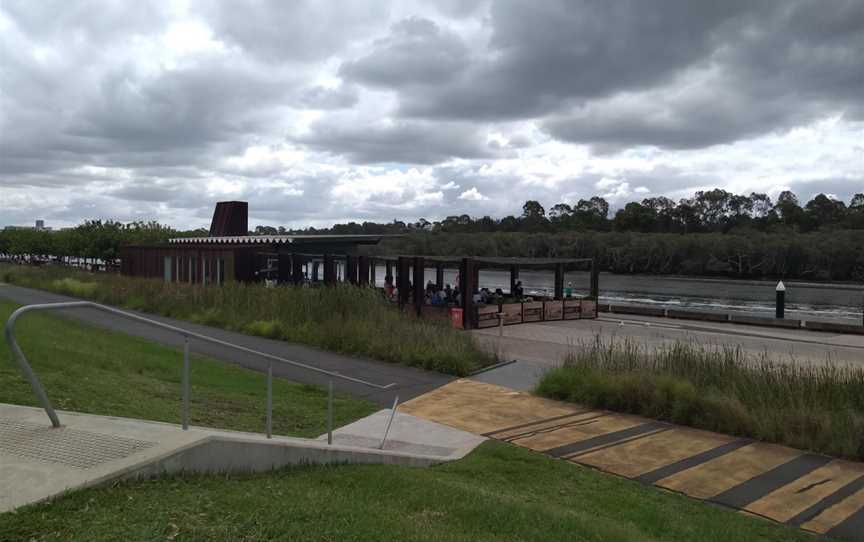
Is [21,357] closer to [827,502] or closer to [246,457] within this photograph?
[246,457]

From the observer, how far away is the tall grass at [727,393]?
8.25 meters

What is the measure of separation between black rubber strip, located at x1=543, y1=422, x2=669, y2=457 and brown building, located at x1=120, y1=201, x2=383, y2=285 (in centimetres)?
1891

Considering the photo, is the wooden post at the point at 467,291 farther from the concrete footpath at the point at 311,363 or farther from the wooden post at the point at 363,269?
the concrete footpath at the point at 311,363

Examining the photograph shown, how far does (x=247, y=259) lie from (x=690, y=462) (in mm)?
24974

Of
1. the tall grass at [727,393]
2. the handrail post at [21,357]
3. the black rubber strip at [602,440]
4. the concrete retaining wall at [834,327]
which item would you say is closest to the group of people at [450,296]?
the concrete retaining wall at [834,327]

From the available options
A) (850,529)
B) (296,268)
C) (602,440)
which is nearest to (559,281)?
(296,268)

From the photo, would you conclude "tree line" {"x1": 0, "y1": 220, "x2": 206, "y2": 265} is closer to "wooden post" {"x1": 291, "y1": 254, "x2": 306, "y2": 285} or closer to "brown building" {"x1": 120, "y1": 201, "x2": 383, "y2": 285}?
"brown building" {"x1": 120, "y1": 201, "x2": 383, "y2": 285}

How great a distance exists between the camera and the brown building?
2898cm

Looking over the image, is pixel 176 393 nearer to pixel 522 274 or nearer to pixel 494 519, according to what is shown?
pixel 494 519

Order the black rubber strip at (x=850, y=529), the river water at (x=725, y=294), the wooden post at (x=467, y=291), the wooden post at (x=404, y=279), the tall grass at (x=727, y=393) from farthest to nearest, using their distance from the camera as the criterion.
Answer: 1. the river water at (x=725, y=294)
2. the wooden post at (x=404, y=279)
3. the wooden post at (x=467, y=291)
4. the tall grass at (x=727, y=393)
5. the black rubber strip at (x=850, y=529)

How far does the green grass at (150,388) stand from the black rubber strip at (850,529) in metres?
5.09

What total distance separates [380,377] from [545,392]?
3165mm

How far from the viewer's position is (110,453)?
4.29 meters

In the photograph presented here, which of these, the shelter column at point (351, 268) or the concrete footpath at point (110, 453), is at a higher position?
the shelter column at point (351, 268)
